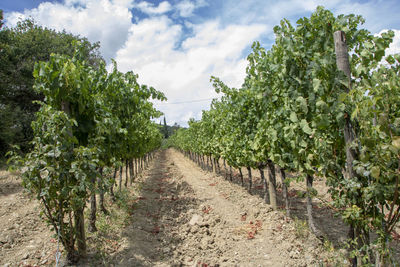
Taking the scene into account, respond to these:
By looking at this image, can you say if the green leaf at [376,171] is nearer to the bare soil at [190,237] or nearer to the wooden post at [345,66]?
the wooden post at [345,66]

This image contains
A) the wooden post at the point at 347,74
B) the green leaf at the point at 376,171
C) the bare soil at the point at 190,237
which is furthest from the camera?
→ the bare soil at the point at 190,237

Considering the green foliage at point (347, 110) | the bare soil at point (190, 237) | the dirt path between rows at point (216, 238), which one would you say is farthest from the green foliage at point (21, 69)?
the green foliage at point (347, 110)

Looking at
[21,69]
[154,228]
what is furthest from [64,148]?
[21,69]

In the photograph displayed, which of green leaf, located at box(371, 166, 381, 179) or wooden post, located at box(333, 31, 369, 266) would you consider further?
wooden post, located at box(333, 31, 369, 266)

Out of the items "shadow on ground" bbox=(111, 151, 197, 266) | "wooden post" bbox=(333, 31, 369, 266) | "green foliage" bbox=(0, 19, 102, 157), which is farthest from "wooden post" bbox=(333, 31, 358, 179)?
"green foliage" bbox=(0, 19, 102, 157)

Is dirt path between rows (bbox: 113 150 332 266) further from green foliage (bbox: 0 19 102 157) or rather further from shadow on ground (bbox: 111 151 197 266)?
green foliage (bbox: 0 19 102 157)

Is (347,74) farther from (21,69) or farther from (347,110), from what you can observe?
(21,69)

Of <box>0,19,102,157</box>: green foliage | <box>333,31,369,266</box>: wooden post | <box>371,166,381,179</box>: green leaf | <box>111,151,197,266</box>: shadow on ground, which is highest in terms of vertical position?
<box>0,19,102,157</box>: green foliage

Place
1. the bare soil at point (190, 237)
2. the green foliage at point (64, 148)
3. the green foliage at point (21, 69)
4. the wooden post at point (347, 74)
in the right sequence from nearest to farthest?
the wooden post at point (347, 74), the green foliage at point (64, 148), the bare soil at point (190, 237), the green foliage at point (21, 69)

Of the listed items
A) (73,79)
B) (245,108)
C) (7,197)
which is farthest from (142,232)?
(7,197)

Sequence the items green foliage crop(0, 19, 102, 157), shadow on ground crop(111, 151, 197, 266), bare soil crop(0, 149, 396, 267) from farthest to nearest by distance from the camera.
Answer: green foliage crop(0, 19, 102, 157) → shadow on ground crop(111, 151, 197, 266) → bare soil crop(0, 149, 396, 267)

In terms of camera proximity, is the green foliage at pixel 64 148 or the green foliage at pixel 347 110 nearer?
the green foliage at pixel 347 110

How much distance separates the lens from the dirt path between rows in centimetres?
450

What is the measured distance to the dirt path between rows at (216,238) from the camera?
450 cm
